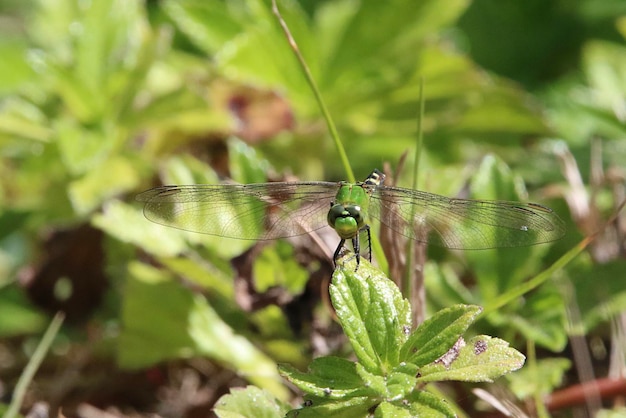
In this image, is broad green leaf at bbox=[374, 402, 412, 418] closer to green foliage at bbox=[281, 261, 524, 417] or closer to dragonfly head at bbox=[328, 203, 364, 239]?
green foliage at bbox=[281, 261, 524, 417]

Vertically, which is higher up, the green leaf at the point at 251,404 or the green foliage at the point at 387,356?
the green foliage at the point at 387,356

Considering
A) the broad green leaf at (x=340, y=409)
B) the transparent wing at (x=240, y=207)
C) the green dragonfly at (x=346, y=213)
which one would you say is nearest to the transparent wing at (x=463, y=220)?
the green dragonfly at (x=346, y=213)

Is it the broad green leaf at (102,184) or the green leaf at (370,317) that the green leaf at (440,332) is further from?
the broad green leaf at (102,184)

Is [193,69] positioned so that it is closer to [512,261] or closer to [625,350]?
[512,261]

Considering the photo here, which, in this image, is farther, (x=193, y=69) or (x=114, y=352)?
(x=193, y=69)

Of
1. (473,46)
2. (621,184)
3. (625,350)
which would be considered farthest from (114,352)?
(473,46)

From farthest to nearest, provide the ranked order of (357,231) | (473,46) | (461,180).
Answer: (473,46), (461,180), (357,231)

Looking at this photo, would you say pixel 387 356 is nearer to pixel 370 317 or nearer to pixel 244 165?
pixel 370 317
